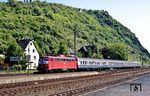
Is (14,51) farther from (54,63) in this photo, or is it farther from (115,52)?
(115,52)

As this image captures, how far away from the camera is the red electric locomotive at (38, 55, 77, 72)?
6988 centimetres

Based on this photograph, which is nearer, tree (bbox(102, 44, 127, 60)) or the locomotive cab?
the locomotive cab

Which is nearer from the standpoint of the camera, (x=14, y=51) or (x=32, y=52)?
(x=14, y=51)

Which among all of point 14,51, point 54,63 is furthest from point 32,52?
point 54,63

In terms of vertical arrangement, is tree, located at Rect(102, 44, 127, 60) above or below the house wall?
above

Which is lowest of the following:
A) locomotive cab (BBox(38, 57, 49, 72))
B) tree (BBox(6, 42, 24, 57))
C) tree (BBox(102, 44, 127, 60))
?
locomotive cab (BBox(38, 57, 49, 72))

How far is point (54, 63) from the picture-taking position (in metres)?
71.8

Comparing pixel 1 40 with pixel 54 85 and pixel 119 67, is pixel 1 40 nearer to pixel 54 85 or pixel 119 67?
pixel 119 67

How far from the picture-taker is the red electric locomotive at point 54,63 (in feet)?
229

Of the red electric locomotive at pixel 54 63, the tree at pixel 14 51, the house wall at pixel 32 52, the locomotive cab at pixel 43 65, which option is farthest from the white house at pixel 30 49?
the locomotive cab at pixel 43 65

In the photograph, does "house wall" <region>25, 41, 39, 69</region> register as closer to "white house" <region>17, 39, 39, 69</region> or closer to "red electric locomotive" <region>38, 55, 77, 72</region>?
"white house" <region>17, 39, 39, 69</region>

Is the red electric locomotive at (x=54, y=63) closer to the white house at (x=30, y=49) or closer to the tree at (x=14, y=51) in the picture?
the tree at (x=14, y=51)

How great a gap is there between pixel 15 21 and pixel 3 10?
27.1 m

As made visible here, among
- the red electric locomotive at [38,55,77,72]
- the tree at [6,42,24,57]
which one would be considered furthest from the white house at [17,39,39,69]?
the red electric locomotive at [38,55,77,72]
